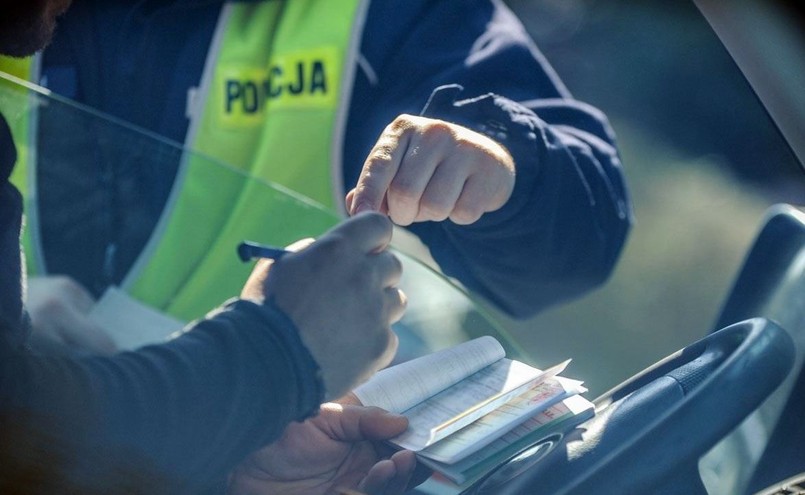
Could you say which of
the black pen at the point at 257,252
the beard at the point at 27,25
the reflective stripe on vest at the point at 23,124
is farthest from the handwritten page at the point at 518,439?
the beard at the point at 27,25

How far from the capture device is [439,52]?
1274mm

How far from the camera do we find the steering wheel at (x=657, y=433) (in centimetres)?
94

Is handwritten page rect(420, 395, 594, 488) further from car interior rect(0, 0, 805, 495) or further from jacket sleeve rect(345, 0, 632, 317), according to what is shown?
jacket sleeve rect(345, 0, 632, 317)

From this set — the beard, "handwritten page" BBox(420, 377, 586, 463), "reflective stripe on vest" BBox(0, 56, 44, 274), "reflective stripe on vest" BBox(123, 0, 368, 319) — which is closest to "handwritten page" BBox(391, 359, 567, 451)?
"handwritten page" BBox(420, 377, 586, 463)

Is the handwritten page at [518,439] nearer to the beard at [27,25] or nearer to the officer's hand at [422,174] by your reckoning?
the officer's hand at [422,174]

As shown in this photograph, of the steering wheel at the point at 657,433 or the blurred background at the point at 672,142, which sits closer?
the steering wheel at the point at 657,433

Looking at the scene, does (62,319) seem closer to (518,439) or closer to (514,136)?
(518,439)

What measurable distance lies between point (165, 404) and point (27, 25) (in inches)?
18.8

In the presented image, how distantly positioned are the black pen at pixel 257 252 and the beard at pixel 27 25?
0.32 m

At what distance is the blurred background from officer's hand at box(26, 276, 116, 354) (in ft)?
1.87

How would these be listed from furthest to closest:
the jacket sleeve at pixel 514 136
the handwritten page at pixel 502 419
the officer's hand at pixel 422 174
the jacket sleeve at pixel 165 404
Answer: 1. the jacket sleeve at pixel 514 136
2. the officer's hand at pixel 422 174
3. the handwritten page at pixel 502 419
4. the jacket sleeve at pixel 165 404

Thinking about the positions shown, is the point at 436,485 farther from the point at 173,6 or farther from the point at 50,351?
the point at 173,6

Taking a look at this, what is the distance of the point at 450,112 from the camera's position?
1.11 m

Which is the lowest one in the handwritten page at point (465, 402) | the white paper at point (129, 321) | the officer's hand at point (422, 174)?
the handwritten page at point (465, 402)
